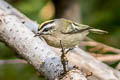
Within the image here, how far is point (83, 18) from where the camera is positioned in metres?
3.68

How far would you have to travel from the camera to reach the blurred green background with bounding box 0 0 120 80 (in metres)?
2.99

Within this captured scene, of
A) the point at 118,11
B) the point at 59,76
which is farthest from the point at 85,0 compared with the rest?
the point at 59,76

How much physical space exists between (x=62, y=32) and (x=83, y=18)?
6.52 feet

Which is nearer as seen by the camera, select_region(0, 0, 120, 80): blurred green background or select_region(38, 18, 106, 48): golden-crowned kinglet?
select_region(38, 18, 106, 48): golden-crowned kinglet

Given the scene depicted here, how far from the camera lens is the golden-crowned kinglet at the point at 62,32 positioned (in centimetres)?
166

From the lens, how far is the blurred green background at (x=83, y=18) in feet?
9.80

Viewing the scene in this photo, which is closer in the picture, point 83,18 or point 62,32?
point 62,32

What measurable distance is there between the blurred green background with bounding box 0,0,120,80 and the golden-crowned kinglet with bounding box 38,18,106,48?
131 centimetres

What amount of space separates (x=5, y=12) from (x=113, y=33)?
162cm

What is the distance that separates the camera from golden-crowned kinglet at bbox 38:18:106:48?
5.45 ft

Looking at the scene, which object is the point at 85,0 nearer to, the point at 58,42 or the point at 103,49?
the point at 103,49

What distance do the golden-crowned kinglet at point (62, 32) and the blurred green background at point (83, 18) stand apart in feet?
4.29

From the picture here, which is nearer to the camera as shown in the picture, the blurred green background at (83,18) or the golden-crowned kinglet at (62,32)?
the golden-crowned kinglet at (62,32)

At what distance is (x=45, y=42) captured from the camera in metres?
1.77
